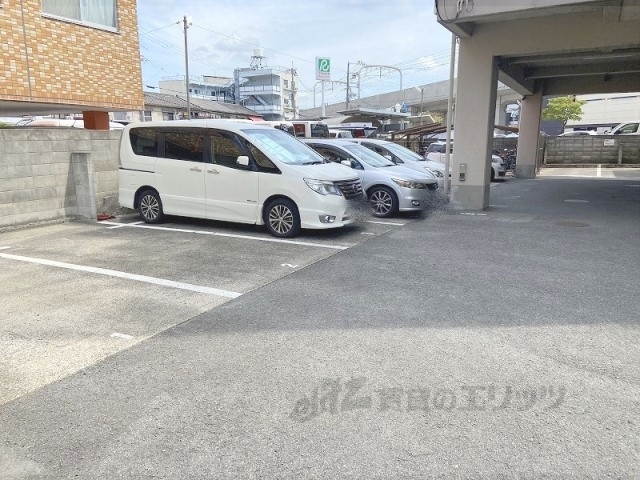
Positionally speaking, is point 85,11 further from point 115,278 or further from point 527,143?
point 527,143

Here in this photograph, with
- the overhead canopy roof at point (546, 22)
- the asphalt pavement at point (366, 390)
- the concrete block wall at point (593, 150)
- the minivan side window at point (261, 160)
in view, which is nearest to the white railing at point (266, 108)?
the concrete block wall at point (593, 150)

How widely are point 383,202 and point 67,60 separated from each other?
7949 millimetres

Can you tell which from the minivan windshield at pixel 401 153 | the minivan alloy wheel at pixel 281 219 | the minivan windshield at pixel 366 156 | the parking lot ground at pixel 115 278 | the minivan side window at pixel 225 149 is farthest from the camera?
the minivan windshield at pixel 401 153

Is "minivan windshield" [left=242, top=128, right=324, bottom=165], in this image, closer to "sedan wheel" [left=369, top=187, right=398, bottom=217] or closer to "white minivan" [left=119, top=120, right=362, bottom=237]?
"white minivan" [left=119, top=120, right=362, bottom=237]

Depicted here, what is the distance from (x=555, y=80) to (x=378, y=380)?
19.8 metres

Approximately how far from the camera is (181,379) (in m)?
3.46

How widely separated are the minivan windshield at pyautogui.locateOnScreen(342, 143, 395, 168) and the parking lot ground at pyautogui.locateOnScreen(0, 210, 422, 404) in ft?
5.90

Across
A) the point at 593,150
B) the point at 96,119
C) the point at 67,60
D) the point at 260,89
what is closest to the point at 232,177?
the point at 67,60

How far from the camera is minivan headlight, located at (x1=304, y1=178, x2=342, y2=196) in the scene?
7.64 meters

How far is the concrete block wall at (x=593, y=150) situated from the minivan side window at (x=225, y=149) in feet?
74.7

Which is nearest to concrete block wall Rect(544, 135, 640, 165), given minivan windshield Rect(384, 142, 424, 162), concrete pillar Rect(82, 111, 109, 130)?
minivan windshield Rect(384, 142, 424, 162)

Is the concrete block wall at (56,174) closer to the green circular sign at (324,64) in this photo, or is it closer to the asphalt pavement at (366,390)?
the asphalt pavement at (366,390)

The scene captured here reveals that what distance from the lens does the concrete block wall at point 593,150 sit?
24719 mm

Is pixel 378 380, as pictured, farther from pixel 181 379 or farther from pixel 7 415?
pixel 7 415
